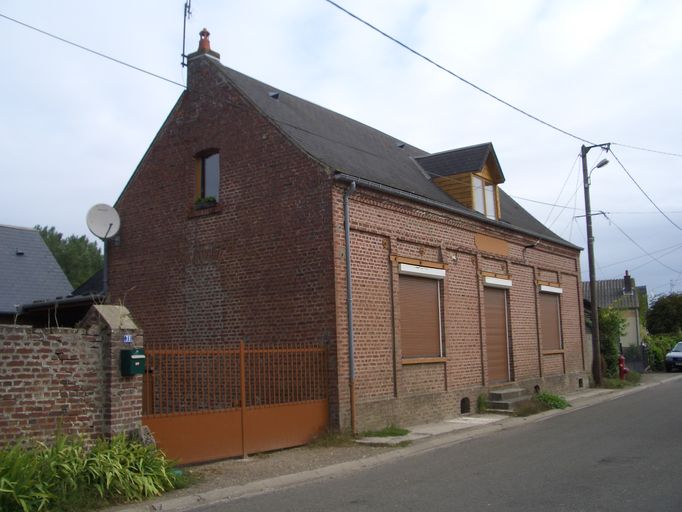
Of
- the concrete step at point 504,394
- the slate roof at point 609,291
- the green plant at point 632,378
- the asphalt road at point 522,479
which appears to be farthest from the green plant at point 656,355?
the asphalt road at point 522,479

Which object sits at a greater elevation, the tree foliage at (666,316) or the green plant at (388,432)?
the tree foliage at (666,316)

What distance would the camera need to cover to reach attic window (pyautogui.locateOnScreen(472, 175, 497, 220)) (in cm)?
1944

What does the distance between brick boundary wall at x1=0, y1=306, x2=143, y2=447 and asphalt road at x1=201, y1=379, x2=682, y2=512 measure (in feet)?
6.81

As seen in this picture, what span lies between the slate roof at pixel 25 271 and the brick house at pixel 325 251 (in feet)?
27.6

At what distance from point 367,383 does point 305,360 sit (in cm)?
157

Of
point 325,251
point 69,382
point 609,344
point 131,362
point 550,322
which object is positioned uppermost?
point 325,251

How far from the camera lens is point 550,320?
2308cm

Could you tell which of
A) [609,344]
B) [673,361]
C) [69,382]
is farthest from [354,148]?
[673,361]

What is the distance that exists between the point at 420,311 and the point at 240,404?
5784 millimetres

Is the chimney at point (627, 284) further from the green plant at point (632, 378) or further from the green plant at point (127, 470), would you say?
the green plant at point (127, 470)

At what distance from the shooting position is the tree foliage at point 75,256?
60.5 metres

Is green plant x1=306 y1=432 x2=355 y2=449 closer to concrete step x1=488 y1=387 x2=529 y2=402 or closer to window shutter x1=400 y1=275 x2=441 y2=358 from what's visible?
window shutter x1=400 y1=275 x2=441 y2=358

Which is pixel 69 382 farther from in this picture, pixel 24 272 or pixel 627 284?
pixel 627 284

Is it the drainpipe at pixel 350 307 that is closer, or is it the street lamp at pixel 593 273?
the drainpipe at pixel 350 307
